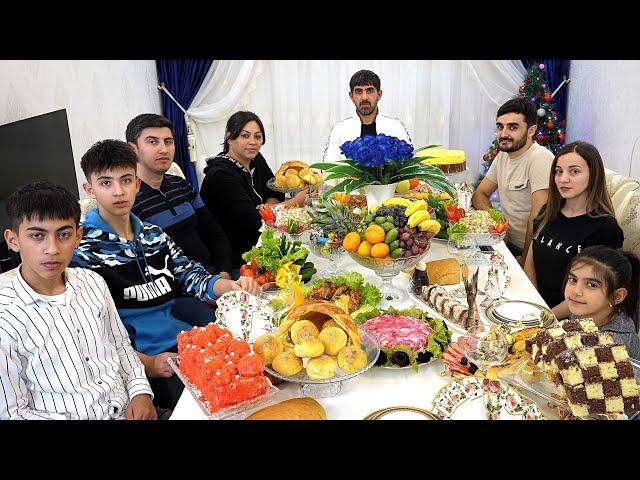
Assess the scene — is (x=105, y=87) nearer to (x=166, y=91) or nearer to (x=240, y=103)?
(x=166, y=91)

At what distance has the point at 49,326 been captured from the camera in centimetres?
148

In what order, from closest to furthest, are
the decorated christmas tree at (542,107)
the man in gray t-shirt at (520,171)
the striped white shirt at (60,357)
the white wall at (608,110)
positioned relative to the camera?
the striped white shirt at (60,357) → the man in gray t-shirt at (520,171) → the white wall at (608,110) → the decorated christmas tree at (542,107)

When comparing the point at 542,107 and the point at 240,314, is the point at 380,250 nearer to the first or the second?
the point at 240,314

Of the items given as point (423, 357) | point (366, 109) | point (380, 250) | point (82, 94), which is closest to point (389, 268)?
point (380, 250)

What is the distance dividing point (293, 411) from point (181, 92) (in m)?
4.70

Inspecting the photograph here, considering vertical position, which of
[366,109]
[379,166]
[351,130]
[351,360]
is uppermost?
[366,109]

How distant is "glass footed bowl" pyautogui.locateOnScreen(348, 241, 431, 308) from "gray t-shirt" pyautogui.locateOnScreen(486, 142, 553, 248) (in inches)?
57.0

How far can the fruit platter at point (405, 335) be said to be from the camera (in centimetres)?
144

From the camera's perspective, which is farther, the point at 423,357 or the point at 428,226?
the point at 428,226

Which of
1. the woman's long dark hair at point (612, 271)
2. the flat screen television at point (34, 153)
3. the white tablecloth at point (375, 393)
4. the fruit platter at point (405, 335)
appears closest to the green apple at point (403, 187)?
the woman's long dark hair at point (612, 271)

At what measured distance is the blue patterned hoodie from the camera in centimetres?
196

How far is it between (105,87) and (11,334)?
10.3 ft

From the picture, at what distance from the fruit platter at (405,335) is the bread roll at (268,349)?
280mm

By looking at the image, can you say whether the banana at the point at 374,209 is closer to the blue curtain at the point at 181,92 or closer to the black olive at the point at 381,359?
the black olive at the point at 381,359
